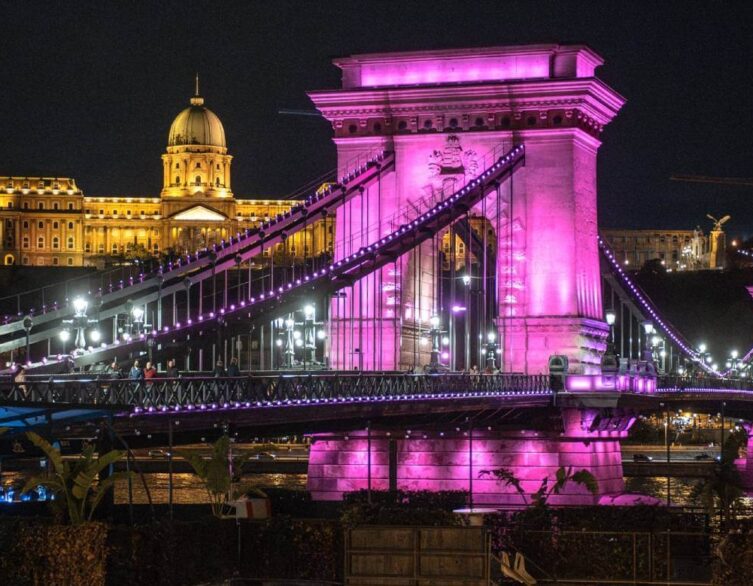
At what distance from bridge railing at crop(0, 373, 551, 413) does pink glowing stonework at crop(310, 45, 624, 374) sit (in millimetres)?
6807

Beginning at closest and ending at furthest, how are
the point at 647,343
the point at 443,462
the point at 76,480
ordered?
the point at 76,480, the point at 443,462, the point at 647,343

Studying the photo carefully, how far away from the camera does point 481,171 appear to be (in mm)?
83000

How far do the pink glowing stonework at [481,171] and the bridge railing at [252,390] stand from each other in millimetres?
6807

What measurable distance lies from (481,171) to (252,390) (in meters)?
31.2

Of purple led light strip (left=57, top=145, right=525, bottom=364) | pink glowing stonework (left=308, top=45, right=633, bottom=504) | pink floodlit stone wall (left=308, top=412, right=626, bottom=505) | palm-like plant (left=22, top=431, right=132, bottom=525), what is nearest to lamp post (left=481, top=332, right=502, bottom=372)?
pink glowing stonework (left=308, top=45, right=633, bottom=504)

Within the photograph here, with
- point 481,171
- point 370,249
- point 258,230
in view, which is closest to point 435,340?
point 370,249

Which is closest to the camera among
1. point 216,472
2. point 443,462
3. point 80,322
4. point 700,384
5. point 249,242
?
point 216,472

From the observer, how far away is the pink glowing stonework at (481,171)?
8162cm

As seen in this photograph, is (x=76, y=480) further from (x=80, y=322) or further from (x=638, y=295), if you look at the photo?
(x=638, y=295)

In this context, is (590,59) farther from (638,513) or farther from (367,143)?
(638,513)

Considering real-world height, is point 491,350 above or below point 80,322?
above

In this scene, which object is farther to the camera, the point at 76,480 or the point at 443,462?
the point at 443,462

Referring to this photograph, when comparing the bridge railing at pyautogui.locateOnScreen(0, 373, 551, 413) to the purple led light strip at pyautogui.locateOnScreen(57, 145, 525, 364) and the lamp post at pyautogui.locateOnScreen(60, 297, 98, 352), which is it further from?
the lamp post at pyautogui.locateOnScreen(60, 297, 98, 352)

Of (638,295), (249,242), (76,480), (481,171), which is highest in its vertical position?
(481,171)
